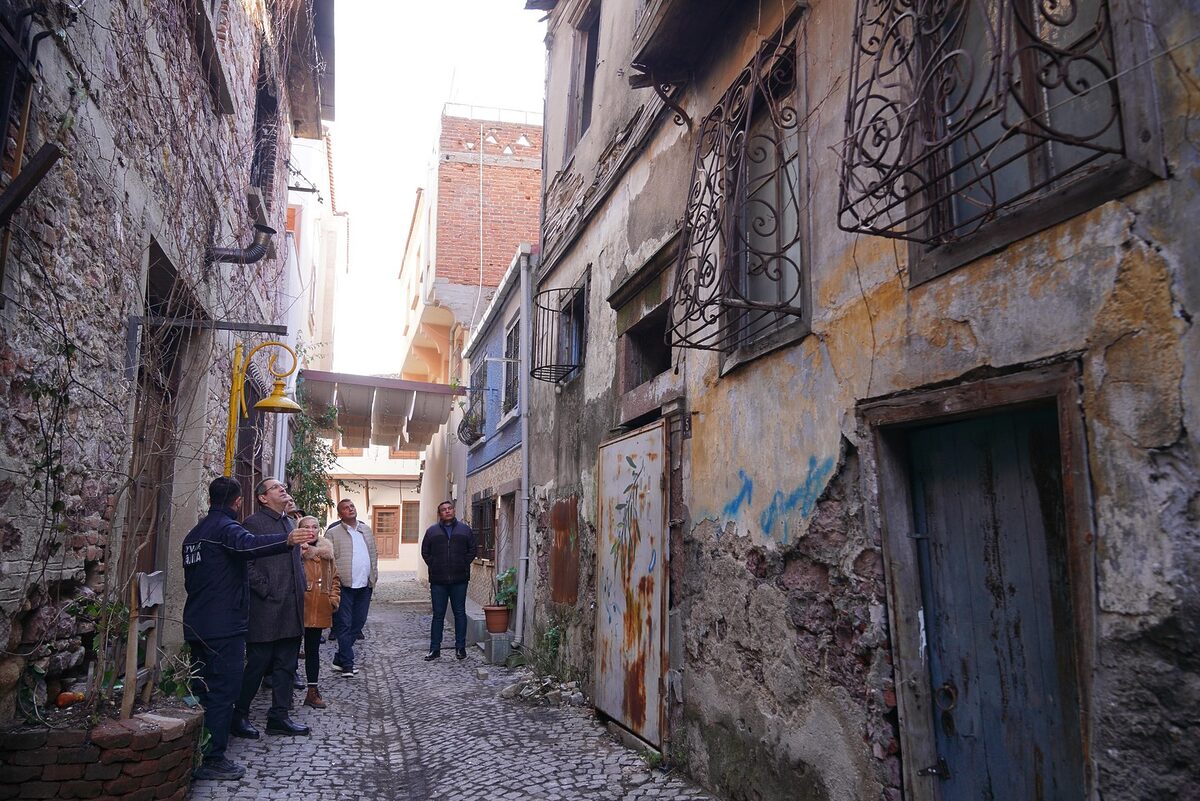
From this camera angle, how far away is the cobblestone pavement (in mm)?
4848

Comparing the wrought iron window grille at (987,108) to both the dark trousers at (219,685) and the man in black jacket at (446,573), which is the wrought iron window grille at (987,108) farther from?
the man in black jacket at (446,573)

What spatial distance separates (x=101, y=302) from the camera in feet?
14.7

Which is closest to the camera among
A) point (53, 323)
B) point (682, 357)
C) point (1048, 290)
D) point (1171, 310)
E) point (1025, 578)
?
point (1171, 310)

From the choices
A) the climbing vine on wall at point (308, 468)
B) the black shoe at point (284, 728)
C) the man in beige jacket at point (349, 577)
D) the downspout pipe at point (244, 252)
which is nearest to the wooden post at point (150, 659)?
the black shoe at point (284, 728)

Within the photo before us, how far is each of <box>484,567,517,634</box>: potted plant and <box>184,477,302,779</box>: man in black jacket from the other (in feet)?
15.6

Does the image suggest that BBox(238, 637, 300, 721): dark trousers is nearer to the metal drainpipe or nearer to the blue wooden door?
the metal drainpipe

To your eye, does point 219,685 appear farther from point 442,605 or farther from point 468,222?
point 468,222

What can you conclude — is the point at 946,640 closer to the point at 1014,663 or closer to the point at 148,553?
the point at 1014,663

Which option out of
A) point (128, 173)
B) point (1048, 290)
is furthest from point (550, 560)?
point (1048, 290)

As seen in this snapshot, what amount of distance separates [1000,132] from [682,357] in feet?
9.26

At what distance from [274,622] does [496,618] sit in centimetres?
422

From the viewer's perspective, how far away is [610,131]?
782cm

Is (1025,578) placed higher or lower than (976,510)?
lower

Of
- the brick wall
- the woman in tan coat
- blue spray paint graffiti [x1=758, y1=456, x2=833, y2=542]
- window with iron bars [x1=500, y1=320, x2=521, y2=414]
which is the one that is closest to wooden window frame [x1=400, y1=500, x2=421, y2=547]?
the brick wall
